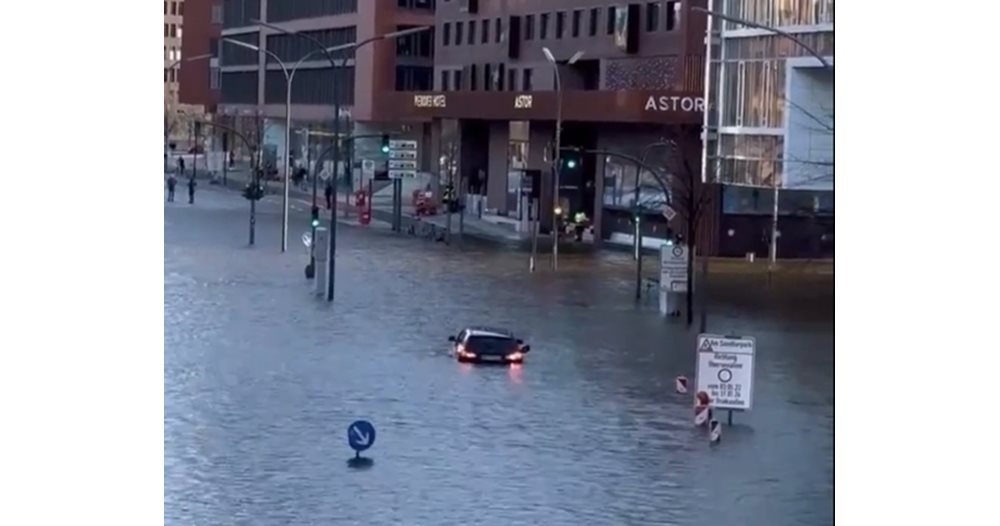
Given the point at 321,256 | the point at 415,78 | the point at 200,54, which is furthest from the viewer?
the point at 321,256

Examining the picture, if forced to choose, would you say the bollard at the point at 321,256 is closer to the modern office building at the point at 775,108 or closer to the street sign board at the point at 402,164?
the street sign board at the point at 402,164

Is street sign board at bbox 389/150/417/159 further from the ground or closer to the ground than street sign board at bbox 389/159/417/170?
further from the ground

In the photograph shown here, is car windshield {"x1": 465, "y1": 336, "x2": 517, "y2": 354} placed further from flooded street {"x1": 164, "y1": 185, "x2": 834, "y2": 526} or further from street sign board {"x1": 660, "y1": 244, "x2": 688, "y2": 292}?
street sign board {"x1": 660, "y1": 244, "x2": 688, "y2": 292}

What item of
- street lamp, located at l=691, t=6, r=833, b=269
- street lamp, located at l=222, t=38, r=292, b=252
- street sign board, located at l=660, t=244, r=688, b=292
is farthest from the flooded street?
street lamp, located at l=691, t=6, r=833, b=269

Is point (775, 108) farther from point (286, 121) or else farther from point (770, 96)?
point (286, 121)

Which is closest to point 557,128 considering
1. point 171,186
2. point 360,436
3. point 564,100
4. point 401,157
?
point 564,100
